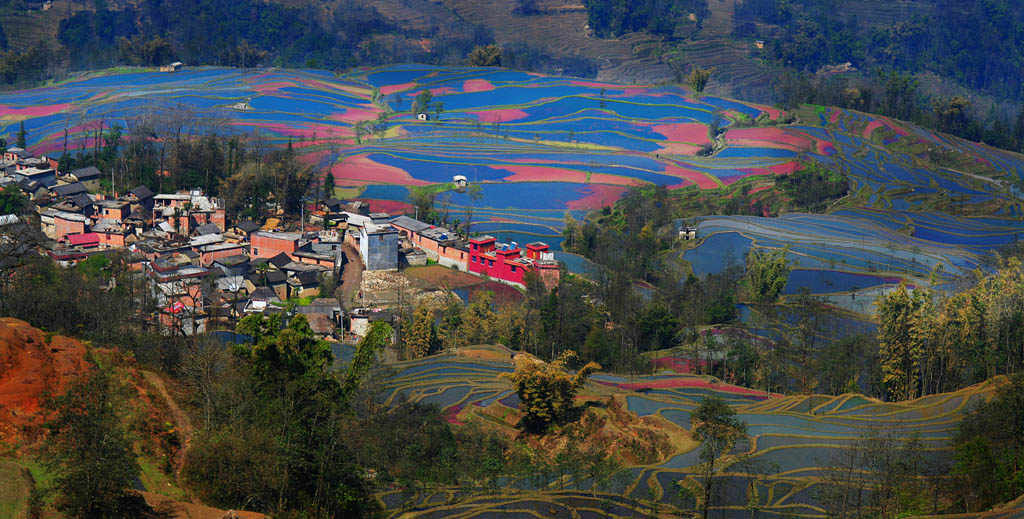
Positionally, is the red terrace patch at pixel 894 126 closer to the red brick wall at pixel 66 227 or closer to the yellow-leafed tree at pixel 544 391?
the red brick wall at pixel 66 227

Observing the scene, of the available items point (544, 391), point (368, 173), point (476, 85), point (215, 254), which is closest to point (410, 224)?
point (215, 254)

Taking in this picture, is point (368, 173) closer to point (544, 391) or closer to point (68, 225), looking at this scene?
point (68, 225)

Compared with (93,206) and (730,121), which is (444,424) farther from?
(730,121)

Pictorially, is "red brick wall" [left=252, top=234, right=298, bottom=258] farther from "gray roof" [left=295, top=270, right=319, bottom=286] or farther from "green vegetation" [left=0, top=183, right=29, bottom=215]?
"green vegetation" [left=0, top=183, right=29, bottom=215]

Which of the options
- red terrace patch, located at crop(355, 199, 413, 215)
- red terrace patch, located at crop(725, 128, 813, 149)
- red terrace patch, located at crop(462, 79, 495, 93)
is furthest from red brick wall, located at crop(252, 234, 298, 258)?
red terrace patch, located at crop(462, 79, 495, 93)


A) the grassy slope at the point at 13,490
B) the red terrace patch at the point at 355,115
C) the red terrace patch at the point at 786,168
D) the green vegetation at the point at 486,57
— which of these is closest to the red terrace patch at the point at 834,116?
the red terrace patch at the point at 786,168

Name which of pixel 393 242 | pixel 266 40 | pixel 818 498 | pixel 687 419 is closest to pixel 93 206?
pixel 393 242

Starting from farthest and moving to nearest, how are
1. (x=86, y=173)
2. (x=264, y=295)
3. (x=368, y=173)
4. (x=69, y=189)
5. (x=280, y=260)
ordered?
(x=368, y=173), (x=86, y=173), (x=69, y=189), (x=280, y=260), (x=264, y=295)
